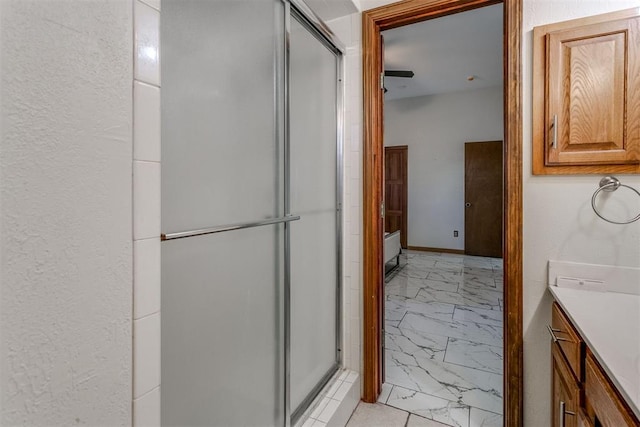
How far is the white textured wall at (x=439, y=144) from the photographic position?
565 cm

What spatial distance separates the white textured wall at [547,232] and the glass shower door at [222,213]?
112 centimetres

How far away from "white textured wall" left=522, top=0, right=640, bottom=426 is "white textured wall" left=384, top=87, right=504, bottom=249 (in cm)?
462

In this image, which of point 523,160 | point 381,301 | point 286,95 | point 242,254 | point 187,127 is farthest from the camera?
point 381,301

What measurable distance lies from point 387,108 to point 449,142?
1373 millimetres

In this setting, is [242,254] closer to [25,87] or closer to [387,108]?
[25,87]

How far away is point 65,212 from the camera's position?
1.77 feet

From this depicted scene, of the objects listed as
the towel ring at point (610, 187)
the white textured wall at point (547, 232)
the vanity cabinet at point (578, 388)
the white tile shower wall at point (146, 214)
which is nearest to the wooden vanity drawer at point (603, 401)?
the vanity cabinet at point (578, 388)

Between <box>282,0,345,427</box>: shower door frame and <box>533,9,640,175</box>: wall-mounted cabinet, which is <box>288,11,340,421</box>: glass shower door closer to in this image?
<box>282,0,345,427</box>: shower door frame

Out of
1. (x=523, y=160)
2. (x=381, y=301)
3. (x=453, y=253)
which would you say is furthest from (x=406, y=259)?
(x=523, y=160)

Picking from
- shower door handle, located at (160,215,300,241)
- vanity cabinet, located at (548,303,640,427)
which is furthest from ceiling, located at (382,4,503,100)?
vanity cabinet, located at (548,303,640,427)

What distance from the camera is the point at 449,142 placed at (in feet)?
19.5

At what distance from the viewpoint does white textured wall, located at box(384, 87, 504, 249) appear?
565cm

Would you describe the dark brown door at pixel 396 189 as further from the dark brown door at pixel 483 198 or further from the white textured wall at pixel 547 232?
the white textured wall at pixel 547 232

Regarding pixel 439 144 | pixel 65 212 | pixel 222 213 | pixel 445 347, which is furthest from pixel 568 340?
pixel 439 144
